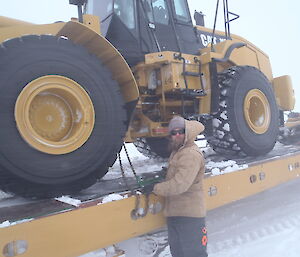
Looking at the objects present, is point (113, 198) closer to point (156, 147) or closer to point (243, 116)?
point (243, 116)

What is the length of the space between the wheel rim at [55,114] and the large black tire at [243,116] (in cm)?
202

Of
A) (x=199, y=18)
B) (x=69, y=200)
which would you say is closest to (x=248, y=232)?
(x=69, y=200)

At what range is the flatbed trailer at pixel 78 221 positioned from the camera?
1846mm

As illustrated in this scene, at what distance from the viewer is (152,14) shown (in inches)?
154

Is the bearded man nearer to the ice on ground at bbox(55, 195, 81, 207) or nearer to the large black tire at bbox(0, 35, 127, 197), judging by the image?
the large black tire at bbox(0, 35, 127, 197)

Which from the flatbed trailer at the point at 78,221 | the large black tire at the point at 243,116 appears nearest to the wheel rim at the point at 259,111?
the large black tire at the point at 243,116

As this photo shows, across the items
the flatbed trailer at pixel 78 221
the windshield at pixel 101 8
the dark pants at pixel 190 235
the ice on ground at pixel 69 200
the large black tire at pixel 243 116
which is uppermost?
the windshield at pixel 101 8

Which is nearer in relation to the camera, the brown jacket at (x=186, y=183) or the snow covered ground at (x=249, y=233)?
the brown jacket at (x=186, y=183)

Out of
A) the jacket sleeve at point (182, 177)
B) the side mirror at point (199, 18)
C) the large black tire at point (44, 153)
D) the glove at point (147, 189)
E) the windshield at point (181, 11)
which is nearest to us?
the large black tire at point (44, 153)

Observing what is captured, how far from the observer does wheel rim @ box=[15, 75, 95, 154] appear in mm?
2258

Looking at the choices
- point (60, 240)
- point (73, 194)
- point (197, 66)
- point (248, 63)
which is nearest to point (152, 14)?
point (197, 66)

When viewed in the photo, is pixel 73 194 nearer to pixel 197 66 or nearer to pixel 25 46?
pixel 25 46

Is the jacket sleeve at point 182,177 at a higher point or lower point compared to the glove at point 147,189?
higher

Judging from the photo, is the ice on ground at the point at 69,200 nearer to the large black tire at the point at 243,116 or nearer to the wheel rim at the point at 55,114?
the wheel rim at the point at 55,114
